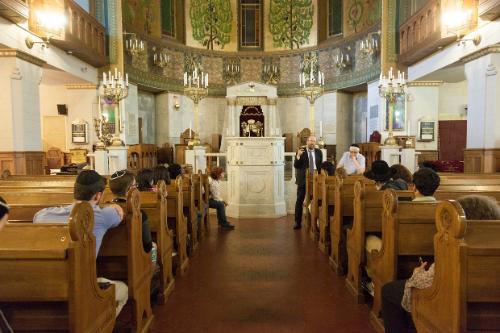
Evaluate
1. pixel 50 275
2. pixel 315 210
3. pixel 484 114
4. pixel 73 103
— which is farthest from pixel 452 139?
pixel 50 275

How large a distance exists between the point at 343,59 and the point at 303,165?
8231mm

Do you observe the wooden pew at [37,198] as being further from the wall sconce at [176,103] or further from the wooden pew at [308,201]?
the wall sconce at [176,103]

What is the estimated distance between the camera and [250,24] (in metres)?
Result: 15.9

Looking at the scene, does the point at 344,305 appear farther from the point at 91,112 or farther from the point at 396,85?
the point at 91,112

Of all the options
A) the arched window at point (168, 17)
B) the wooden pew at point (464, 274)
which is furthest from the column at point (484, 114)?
the arched window at point (168, 17)

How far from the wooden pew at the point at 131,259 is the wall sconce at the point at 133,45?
9.70 metres

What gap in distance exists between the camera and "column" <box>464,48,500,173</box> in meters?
7.20

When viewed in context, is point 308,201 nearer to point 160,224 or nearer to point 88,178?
point 160,224

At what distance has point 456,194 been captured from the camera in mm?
3578

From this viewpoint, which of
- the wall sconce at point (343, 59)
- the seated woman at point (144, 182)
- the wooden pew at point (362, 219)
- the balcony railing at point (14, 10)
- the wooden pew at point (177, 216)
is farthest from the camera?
the wall sconce at point (343, 59)

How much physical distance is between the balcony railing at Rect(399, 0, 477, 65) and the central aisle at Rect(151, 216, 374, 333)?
229 inches

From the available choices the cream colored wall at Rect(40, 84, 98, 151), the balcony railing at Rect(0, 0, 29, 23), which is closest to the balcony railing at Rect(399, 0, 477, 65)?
the balcony railing at Rect(0, 0, 29, 23)

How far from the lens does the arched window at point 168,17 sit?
14164 millimetres

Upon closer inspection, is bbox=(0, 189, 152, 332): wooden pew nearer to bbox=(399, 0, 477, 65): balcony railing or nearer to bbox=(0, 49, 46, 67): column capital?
bbox=(0, 49, 46, 67): column capital
